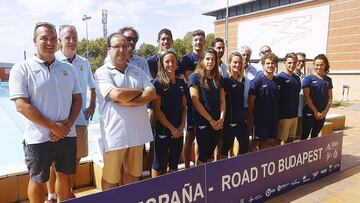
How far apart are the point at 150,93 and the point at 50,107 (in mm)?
921

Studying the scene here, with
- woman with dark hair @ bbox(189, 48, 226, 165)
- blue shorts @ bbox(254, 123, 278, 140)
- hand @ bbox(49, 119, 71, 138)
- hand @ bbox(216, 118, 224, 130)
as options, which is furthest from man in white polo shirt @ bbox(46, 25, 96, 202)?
blue shorts @ bbox(254, 123, 278, 140)

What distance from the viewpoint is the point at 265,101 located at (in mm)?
4383

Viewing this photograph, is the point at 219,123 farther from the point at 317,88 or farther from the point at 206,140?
the point at 317,88

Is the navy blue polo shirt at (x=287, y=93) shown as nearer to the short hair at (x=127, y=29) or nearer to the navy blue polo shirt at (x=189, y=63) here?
the navy blue polo shirt at (x=189, y=63)

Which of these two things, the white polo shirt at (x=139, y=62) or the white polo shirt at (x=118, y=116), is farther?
the white polo shirt at (x=139, y=62)

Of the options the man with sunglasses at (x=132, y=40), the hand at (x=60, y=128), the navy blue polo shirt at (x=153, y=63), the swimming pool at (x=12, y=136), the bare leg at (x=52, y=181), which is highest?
the man with sunglasses at (x=132, y=40)

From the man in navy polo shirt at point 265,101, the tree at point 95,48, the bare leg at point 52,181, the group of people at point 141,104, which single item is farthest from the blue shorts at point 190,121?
the tree at point 95,48

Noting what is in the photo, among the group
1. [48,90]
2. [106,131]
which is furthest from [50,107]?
[106,131]

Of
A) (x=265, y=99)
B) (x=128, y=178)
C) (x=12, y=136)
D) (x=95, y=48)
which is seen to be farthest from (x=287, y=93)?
(x=95, y=48)

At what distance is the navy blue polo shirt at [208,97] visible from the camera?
3.75 m

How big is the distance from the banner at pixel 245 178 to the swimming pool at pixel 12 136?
2.19 meters

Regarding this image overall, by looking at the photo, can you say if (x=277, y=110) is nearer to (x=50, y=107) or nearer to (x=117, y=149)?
(x=117, y=149)

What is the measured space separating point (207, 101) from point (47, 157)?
1926 mm

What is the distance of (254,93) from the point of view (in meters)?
4.39
